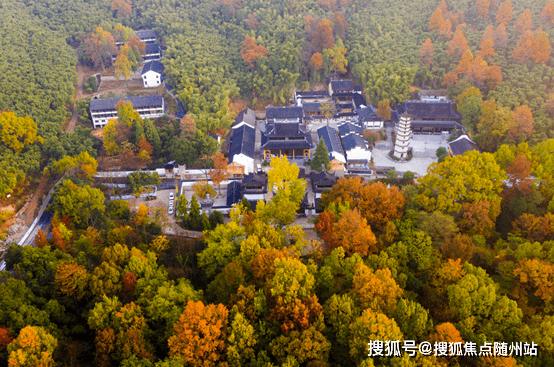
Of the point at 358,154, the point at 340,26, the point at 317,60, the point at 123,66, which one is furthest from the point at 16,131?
the point at 340,26

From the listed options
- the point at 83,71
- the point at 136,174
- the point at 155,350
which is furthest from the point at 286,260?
the point at 83,71

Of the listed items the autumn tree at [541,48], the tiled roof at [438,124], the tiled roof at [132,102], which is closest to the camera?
the tiled roof at [438,124]

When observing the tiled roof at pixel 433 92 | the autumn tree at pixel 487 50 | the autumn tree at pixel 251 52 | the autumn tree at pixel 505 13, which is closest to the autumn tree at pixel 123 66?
the autumn tree at pixel 251 52

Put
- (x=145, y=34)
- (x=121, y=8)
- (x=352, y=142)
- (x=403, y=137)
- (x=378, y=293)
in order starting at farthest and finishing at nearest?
(x=121, y=8), (x=145, y=34), (x=352, y=142), (x=403, y=137), (x=378, y=293)

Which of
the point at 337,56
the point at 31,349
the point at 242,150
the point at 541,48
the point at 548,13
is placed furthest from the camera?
the point at 337,56

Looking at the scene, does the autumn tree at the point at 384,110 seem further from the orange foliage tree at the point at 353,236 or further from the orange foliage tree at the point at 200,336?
the orange foliage tree at the point at 200,336

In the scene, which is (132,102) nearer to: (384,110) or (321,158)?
(321,158)
